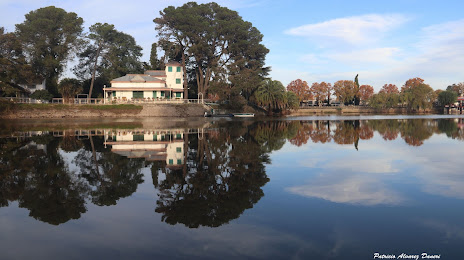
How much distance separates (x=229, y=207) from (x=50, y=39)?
71554 millimetres

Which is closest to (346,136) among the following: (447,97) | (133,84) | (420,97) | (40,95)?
(133,84)

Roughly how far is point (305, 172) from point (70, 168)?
31.1 ft

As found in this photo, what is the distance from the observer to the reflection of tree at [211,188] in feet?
25.3

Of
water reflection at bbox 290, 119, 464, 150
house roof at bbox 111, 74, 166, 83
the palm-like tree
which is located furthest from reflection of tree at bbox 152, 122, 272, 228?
the palm-like tree

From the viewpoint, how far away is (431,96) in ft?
358

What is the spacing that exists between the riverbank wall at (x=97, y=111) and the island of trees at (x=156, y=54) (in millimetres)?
3735

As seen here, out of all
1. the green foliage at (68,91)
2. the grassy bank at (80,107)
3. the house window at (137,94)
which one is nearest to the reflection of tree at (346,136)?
the grassy bank at (80,107)

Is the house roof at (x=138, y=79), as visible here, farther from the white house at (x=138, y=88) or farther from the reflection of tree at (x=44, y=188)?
the reflection of tree at (x=44, y=188)

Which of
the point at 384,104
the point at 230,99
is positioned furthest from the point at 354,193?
the point at 384,104

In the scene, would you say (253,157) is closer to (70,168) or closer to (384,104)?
(70,168)

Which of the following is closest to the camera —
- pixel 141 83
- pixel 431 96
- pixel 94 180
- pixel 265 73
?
pixel 94 180

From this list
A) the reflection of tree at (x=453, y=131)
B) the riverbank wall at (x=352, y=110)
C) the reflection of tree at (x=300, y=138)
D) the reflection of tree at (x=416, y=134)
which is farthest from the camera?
the riverbank wall at (x=352, y=110)

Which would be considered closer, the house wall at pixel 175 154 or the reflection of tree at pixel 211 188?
the reflection of tree at pixel 211 188

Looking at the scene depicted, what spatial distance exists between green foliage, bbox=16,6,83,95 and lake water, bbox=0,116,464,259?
183ft
